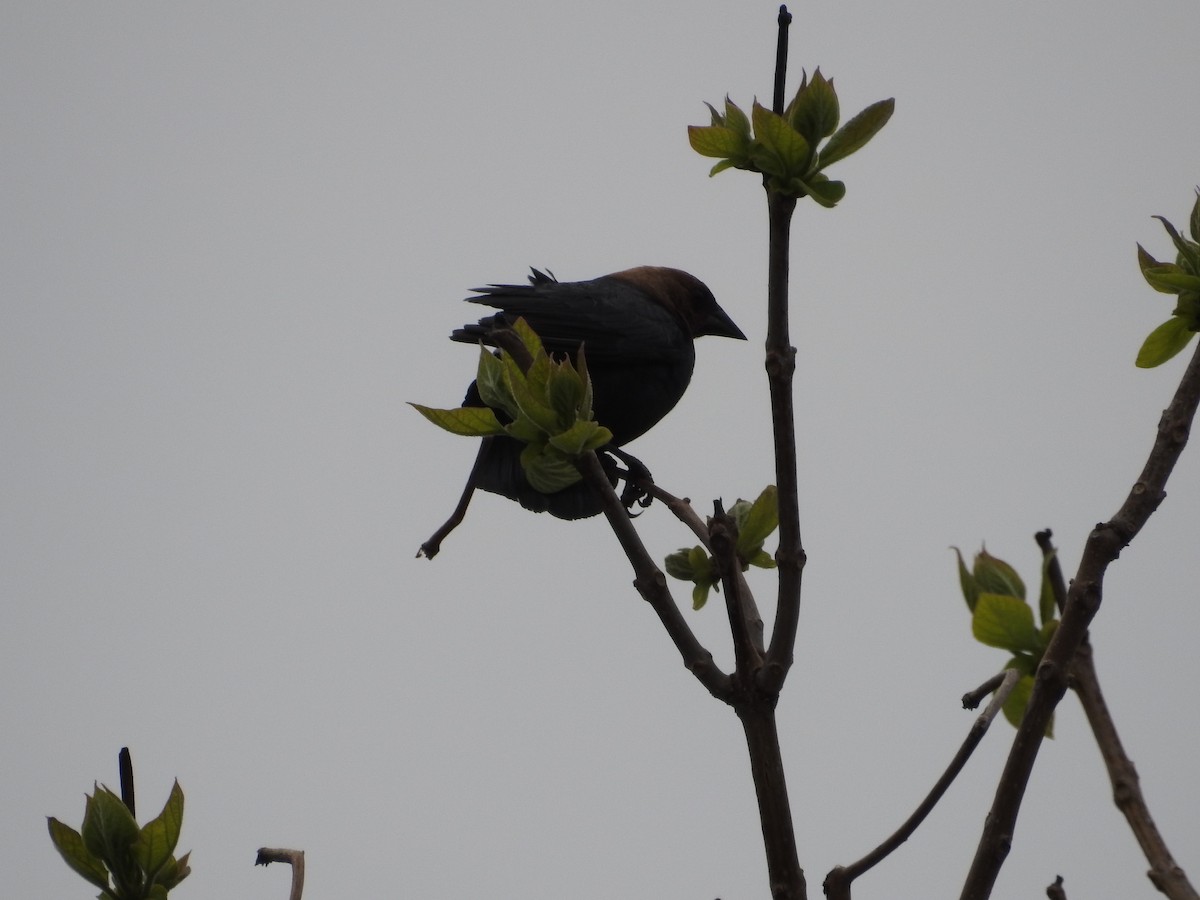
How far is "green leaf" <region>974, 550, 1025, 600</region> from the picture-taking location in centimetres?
147

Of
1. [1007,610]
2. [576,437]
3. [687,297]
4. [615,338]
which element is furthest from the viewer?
[687,297]

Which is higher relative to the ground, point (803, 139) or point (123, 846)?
point (803, 139)

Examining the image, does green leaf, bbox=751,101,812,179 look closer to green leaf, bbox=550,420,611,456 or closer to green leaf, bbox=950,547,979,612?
green leaf, bbox=550,420,611,456

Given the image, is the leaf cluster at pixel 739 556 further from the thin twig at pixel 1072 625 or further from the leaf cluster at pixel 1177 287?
the thin twig at pixel 1072 625

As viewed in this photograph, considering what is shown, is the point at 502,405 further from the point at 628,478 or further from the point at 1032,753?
the point at 628,478

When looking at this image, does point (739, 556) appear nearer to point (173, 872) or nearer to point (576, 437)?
point (576, 437)

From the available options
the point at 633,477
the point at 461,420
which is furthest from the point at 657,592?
the point at 633,477

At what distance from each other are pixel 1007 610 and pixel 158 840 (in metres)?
1.05

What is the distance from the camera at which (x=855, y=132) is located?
1732 mm

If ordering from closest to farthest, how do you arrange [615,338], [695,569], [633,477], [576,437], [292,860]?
[292,860] → [576,437] → [695,569] → [633,477] → [615,338]

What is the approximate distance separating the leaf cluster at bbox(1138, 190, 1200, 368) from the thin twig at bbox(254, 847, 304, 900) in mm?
1290

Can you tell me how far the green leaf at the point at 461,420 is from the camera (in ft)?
6.28

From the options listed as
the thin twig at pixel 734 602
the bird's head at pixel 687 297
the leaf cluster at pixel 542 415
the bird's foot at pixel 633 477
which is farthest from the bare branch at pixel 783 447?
the bird's head at pixel 687 297

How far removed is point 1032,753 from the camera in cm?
135
